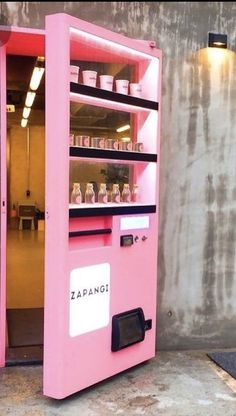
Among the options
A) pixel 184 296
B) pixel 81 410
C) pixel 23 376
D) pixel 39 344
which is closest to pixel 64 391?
pixel 81 410

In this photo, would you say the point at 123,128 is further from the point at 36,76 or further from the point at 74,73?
the point at 36,76

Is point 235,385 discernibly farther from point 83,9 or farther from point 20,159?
point 20,159

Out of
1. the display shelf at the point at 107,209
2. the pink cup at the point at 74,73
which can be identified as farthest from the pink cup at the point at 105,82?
the display shelf at the point at 107,209

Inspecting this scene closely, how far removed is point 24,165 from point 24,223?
2348 mm

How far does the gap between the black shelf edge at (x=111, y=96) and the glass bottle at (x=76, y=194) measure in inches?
23.6

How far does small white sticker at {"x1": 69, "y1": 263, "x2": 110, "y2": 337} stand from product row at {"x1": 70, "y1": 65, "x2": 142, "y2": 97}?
1.23 metres

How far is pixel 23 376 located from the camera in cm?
359

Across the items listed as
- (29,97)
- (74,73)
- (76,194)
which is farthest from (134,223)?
(29,97)

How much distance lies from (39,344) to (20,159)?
1186cm

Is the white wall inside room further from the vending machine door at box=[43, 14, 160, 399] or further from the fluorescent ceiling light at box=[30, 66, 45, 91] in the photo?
the vending machine door at box=[43, 14, 160, 399]

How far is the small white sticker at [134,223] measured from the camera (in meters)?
3.53

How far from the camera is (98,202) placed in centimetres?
354

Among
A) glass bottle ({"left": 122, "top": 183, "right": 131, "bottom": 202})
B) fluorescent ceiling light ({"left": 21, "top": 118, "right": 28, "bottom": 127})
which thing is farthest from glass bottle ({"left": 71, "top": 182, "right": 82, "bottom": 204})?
fluorescent ceiling light ({"left": 21, "top": 118, "right": 28, "bottom": 127})

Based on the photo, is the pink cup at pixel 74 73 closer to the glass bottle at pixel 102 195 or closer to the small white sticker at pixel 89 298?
the glass bottle at pixel 102 195
